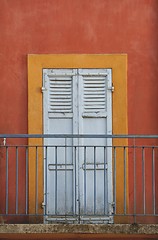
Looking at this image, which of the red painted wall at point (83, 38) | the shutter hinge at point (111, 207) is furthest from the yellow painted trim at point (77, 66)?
the shutter hinge at point (111, 207)

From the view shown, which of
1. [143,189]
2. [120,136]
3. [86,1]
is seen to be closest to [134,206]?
[143,189]

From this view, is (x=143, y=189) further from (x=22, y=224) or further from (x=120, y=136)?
(x=22, y=224)

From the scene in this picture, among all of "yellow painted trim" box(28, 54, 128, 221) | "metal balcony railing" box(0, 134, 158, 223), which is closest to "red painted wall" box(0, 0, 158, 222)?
"yellow painted trim" box(28, 54, 128, 221)

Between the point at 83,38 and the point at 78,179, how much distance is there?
214 cm

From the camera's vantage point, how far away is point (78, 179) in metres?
12.7

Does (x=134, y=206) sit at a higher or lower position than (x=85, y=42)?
lower

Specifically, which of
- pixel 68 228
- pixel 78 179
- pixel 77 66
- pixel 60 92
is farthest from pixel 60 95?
pixel 68 228

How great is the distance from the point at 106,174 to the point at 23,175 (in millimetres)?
1237

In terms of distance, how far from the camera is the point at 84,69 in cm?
1290

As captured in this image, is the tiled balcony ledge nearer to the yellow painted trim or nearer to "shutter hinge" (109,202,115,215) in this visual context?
"shutter hinge" (109,202,115,215)

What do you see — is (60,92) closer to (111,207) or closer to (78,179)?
(78,179)

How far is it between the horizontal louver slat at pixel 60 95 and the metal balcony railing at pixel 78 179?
0.45 m

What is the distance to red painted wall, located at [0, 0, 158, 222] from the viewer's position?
12914mm

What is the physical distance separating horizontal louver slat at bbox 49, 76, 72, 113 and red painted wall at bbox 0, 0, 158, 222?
0.40 meters
